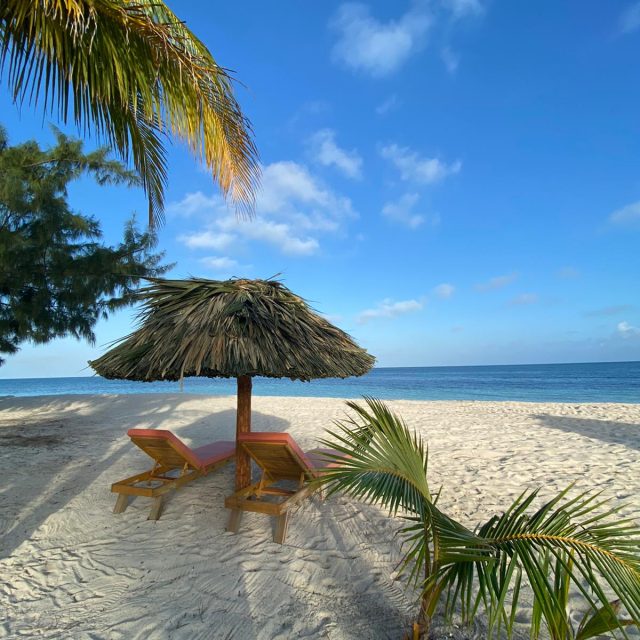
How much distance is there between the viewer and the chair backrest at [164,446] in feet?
12.1

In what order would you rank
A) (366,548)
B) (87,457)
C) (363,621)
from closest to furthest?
(363,621), (366,548), (87,457)

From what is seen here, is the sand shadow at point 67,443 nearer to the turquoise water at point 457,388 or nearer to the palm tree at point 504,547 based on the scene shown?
the palm tree at point 504,547

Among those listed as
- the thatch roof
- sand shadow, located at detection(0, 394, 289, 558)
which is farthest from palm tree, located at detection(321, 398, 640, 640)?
sand shadow, located at detection(0, 394, 289, 558)

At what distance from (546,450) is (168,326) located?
18.8ft

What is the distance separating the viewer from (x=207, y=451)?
483cm

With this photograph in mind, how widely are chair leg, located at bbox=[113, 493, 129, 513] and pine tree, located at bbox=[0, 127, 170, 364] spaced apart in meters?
3.36

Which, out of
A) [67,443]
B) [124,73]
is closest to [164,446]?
[124,73]

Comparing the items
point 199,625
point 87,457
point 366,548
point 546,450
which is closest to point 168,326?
point 199,625

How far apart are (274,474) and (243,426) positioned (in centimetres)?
56

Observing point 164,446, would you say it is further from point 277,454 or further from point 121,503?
point 277,454

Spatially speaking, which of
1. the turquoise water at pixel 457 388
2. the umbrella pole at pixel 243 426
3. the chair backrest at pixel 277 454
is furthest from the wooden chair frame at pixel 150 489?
the turquoise water at pixel 457 388

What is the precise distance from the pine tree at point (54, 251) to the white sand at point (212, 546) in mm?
2187

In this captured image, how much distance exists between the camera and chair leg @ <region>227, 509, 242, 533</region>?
3.47m

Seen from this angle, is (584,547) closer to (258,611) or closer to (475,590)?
(475,590)
